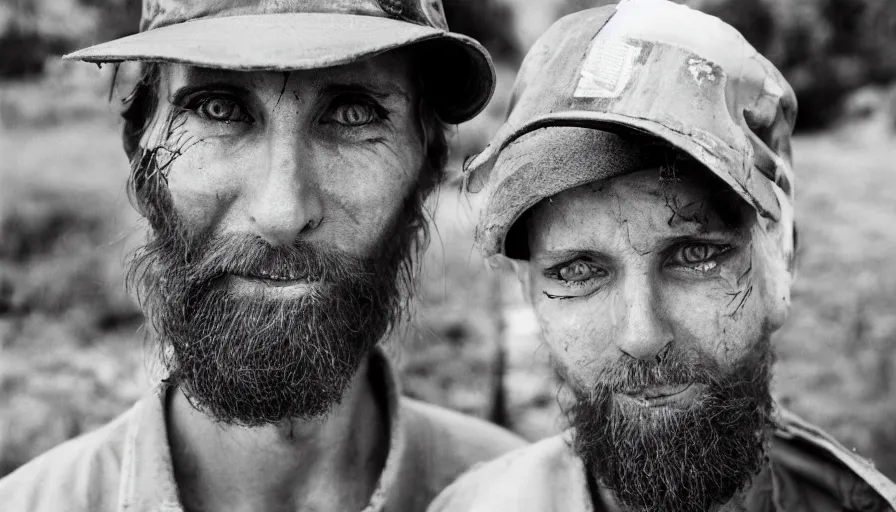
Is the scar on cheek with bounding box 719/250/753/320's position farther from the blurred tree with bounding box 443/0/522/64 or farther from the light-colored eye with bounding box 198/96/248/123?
the blurred tree with bounding box 443/0/522/64

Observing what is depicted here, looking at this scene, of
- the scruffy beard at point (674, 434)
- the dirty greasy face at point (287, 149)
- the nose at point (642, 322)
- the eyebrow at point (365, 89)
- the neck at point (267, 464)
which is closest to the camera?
the nose at point (642, 322)

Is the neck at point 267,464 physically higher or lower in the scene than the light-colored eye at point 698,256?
lower

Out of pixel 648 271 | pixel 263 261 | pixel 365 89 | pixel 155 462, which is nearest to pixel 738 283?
pixel 648 271

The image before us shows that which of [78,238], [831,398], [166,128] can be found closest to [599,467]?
[166,128]

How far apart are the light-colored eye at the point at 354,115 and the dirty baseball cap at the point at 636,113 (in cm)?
40

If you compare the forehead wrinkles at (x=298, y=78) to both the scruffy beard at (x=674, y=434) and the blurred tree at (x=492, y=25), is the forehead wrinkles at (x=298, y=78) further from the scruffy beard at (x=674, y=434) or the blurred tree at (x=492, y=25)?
the blurred tree at (x=492, y=25)

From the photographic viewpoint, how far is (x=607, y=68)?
8.88 ft

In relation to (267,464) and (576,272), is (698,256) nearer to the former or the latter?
(576,272)

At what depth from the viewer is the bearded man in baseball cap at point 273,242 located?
2.91 meters

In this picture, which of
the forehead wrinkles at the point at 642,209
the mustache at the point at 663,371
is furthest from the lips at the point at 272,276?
the mustache at the point at 663,371

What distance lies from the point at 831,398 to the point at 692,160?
2961 mm

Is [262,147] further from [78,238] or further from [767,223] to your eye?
[78,238]

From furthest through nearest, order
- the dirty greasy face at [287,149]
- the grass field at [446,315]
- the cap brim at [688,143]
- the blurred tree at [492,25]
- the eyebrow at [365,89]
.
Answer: the blurred tree at [492,25], the grass field at [446,315], the eyebrow at [365,89], the dirty greasy face at [287,149], the cap brim at [688,143]

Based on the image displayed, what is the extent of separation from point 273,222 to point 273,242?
0.08 meters
